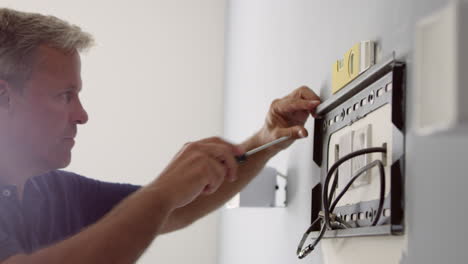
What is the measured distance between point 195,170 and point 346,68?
31 cm

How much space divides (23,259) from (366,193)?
0.52 m

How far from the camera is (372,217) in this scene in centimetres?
81

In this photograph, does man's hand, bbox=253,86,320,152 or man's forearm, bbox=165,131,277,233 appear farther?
man's forearm, bbox=165,131,277,233

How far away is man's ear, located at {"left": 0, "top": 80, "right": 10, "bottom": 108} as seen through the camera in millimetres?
1059

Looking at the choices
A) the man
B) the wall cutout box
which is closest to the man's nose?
the man

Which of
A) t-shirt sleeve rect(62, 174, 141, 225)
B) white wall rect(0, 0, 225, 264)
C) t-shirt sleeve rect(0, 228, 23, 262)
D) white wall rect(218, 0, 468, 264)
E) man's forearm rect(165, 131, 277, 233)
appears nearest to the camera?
white wall rect(218, 0, 468, 264)

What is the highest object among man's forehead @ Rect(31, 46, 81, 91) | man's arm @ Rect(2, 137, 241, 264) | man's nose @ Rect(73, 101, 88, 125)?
man's forehead @ Rect(31, 46, 81, 91)

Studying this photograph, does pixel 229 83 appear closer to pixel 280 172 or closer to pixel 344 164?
pixel 280 172

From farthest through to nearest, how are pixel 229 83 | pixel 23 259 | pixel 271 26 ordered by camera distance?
1. pixel 229 83
2. pixel 271 26
3. pixel 23 259

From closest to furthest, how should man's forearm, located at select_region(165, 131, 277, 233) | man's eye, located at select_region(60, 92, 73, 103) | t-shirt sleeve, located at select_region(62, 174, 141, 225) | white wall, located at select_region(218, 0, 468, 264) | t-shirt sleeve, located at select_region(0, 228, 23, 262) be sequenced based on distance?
white wall, located at select_region(218, 0, 468, 264) → t-shirt sleeve, located at select_region(0, 228, 23, 262) → man's eye, located at select_region(60, 92, 73, 103) → man's forearm, located at select_region(165, 131, 277, 233) → t-shirt sleeve, located at select_region(62, 174, 141, 225)

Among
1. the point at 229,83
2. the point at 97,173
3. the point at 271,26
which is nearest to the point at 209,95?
the point at 229,83

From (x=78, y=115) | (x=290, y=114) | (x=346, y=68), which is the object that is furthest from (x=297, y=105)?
(x=78, y=115)

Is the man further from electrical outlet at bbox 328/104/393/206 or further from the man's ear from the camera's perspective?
electrical outlet at bbox 328/104/393/206

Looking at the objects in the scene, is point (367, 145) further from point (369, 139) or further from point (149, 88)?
point (149, 88)
